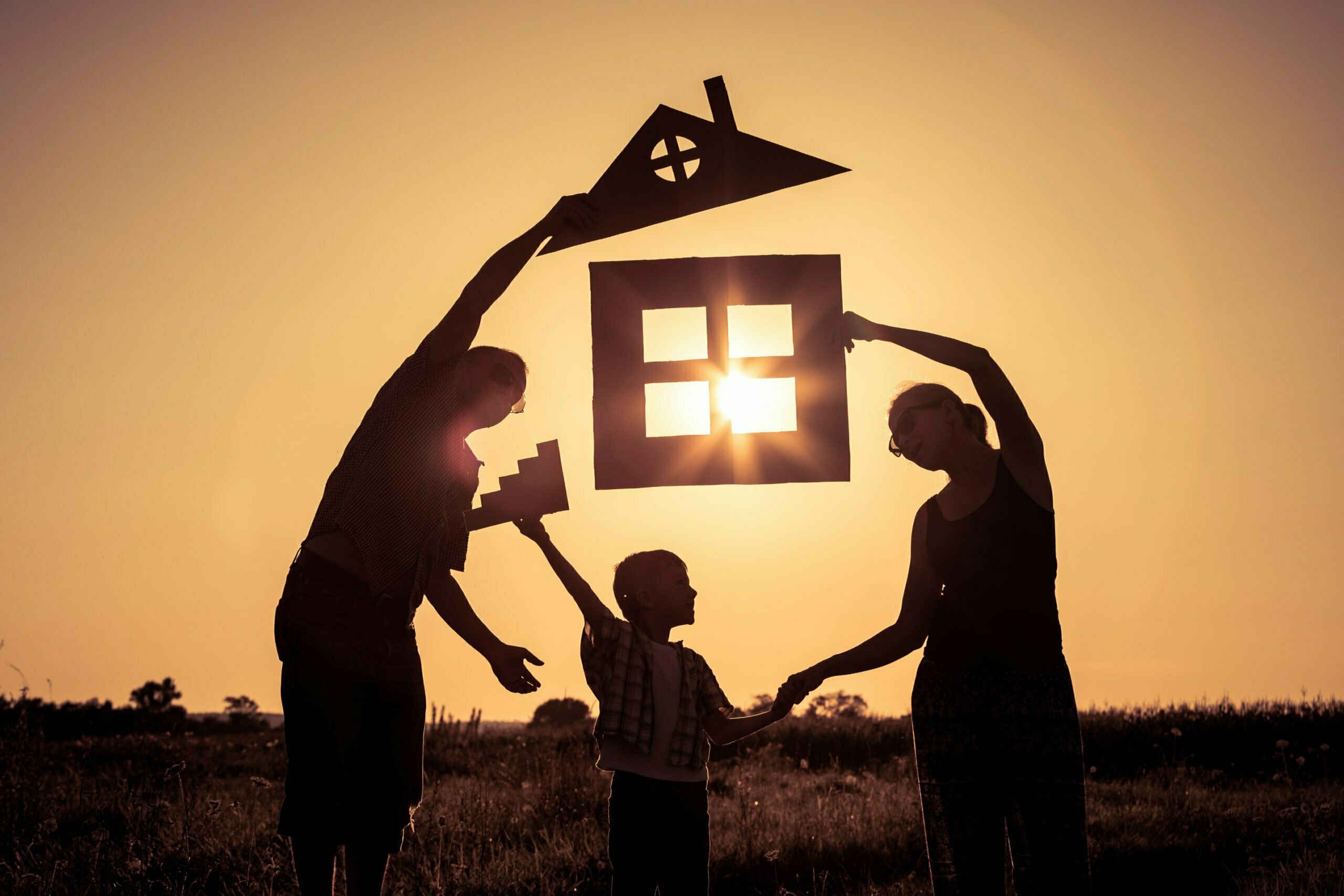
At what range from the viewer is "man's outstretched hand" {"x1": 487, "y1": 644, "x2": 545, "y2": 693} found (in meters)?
3.23

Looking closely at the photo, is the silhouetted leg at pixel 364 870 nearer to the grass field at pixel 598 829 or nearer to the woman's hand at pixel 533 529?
the woman's hand at pixel 533 529

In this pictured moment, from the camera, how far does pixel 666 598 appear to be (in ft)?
11.9

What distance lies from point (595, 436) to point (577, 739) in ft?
23.4

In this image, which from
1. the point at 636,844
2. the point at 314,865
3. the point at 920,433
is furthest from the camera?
the point at 636,844

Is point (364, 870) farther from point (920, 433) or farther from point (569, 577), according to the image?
point (920, 433)

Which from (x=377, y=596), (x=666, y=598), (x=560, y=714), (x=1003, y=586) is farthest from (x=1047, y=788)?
(x=560, y=714)

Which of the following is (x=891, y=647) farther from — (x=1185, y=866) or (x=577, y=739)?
(x=577, y=739)

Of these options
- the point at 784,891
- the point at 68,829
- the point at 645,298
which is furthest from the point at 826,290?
the point at 68,829

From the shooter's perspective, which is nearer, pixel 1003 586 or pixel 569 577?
pixel 1003 586

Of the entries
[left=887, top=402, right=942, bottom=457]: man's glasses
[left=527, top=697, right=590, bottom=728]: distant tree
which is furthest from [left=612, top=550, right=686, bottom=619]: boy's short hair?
[left=527, top=697, right=590, bottom=728]: distant tree

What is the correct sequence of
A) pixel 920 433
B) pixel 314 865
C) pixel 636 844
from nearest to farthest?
pixel 314 865, pixel 920 433, pixel 636 844

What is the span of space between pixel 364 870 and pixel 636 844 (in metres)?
0.79

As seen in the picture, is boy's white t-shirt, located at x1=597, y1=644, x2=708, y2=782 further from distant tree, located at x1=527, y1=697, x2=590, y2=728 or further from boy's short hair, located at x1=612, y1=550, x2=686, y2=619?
distant tree, located at x1=527, y1=697, x2=590, y2=728

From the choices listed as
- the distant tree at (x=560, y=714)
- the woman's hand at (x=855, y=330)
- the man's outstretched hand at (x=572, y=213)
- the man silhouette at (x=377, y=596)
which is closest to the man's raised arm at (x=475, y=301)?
the man silhouette at (x=377, y=596)
